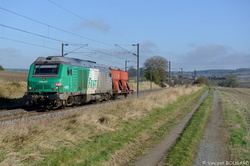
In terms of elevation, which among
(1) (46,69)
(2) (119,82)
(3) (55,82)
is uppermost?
(1) (46,69)

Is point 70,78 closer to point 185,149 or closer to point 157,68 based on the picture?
point 185,149

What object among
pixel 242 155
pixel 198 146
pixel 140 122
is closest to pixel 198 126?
pixel 140 122

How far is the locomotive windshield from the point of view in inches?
712

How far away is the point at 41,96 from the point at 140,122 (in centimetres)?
733

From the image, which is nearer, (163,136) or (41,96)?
(163,136)

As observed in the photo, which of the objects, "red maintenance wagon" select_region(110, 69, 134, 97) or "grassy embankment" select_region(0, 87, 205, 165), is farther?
"red maintenance wagon" select_region(110, 69, 134, 97)

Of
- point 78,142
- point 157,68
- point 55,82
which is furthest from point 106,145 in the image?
point 157,68

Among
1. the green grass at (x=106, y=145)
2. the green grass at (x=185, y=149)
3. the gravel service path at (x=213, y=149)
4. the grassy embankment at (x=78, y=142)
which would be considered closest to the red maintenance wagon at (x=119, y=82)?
the green grass at (x=106, y=145)

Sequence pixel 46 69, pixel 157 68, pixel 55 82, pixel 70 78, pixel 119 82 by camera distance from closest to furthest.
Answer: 1. pixel 55 82
2. pixel 46 69
3. pixel 70 78
4. pixel 119 82
5. pixel 157 68

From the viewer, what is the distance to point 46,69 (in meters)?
18.2

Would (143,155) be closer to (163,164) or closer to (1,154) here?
(163,164)

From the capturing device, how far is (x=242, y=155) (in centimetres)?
838

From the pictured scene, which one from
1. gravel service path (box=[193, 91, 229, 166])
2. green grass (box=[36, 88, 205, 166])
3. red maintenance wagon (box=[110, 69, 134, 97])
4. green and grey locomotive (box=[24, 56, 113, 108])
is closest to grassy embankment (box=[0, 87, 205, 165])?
green grass (box=[36, 88, 205, 166])

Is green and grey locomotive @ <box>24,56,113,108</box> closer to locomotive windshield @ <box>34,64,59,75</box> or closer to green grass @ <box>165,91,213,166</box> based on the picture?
locomotive windshield @ <box>34,64,59,75</box>
